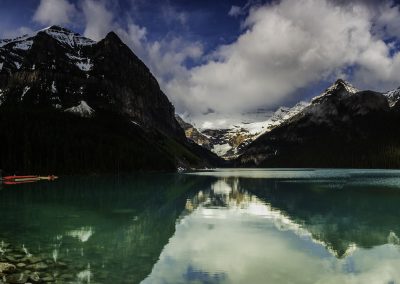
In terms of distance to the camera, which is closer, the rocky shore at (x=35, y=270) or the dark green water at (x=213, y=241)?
the rocky shore at (x=35, y=270)

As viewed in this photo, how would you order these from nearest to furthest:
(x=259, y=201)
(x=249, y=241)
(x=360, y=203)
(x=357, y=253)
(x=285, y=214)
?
(x=357, y=253) < (x=249, y=241) < (x=285, y=214) < (x=360, y=203) < (x=259, y=201)

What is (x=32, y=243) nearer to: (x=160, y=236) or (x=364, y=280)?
(x=160, y=236)

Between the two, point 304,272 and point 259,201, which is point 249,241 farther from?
point 259,201

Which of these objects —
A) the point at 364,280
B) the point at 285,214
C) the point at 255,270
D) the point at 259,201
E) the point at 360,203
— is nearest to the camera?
the point at 364,280

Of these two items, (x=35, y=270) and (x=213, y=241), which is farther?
(x=213, y=241)

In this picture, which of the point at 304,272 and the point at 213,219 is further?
the point at 213,219

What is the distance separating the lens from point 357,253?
113ft

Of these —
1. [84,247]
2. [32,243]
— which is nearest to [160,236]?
[84,247]

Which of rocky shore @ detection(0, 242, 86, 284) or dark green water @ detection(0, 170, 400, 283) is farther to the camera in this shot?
dark green water @ detection(0, 170, 400, 283)

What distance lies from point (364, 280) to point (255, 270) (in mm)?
7274

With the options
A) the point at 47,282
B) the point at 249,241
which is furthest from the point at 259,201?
the point at 47,282

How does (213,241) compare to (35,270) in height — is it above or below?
below

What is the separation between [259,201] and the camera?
7844 cm

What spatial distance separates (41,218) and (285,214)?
112ft
